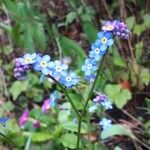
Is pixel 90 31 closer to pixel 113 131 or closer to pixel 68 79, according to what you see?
pixel 113 131

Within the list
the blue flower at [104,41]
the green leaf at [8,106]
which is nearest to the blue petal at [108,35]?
the blue flower at [104,41]

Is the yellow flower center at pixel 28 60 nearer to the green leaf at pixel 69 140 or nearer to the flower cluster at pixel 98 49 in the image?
the flower cluster at pixel 98 49

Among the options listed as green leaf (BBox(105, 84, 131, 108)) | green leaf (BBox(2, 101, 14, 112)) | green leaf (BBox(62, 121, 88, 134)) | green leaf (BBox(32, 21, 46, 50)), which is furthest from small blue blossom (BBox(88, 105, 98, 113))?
green leaf (BBox(2, 101, 14, 112))

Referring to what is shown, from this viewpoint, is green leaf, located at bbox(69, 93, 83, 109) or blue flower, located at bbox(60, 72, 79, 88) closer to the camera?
blue flower, located at bbox(60, 72, 79, 88)

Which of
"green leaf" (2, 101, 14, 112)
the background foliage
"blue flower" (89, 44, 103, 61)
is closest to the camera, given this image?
"blue flower" (89, 44, 103, 61)

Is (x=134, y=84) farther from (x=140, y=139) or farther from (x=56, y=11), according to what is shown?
(x=56, y=11)

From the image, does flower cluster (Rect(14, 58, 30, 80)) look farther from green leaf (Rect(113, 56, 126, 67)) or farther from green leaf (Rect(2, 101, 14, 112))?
green leaf (Rect(2, 101, 14, 112))

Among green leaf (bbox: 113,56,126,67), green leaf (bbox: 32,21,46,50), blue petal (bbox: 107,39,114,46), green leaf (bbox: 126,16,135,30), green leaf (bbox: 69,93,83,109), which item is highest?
green leaf (bbox: 126,16,135,30)
